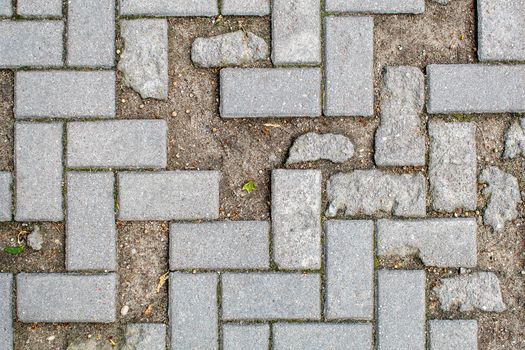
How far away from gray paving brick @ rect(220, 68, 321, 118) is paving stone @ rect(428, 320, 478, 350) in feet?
3.69

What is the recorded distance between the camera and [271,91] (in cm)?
266

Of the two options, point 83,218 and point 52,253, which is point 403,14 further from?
point 52,253

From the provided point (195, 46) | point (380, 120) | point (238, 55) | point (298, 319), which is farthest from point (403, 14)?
point (298, 319)

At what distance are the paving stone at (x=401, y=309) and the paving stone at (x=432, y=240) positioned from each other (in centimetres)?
9

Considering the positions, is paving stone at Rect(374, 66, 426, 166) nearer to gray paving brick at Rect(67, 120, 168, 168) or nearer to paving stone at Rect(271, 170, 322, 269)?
paving stone at Rect(271, 170, 322, 269)

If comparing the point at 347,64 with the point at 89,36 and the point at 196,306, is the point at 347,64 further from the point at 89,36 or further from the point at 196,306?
the point at 196,306

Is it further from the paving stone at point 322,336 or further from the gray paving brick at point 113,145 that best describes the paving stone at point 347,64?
the paving stone at point 322,336

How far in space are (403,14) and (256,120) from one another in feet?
2.76

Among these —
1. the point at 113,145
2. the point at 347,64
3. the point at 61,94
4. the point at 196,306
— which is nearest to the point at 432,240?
the point at 347,64

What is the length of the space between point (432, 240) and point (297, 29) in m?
1.15

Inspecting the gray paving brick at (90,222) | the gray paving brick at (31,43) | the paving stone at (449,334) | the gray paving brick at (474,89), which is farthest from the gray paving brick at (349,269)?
the gray paving brick at (31,43)

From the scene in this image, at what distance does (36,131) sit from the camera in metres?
2.65

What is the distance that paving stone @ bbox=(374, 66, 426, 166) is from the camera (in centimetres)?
268

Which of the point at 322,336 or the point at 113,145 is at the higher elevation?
the point at 113,145
